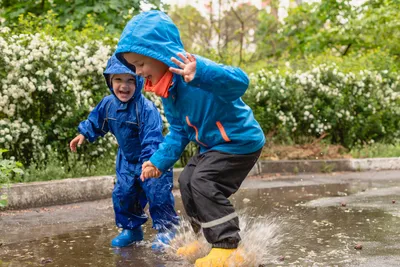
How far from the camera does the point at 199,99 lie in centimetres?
381

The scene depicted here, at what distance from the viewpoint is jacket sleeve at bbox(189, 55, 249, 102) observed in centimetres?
343

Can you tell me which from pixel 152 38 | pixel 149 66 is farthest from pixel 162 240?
pixel 152 38

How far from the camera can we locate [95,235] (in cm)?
510

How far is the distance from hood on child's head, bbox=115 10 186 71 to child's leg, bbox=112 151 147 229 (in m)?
1.23

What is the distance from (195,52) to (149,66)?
7970 millimetres

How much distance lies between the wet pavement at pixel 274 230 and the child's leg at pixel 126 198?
0.18 m

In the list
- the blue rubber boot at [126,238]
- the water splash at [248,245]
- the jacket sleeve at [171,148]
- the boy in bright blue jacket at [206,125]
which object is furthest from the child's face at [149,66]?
the blue rubber boot at [126,238]

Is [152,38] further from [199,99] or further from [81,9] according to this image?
[81,9]

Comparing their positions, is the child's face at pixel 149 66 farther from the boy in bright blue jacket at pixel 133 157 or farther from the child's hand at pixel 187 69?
the boy in bright blue jacket at pixel 133 157

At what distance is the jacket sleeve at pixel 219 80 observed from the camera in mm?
3426

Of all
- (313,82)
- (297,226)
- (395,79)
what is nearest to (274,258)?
(297,226)

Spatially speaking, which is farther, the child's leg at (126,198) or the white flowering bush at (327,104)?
the white flowering bush at (327,104)

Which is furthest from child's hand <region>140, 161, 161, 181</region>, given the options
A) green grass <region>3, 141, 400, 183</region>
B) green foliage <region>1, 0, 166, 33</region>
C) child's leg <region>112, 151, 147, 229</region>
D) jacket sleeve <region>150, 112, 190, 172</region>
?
green foliage <region>1, 0, 166, 33</region>

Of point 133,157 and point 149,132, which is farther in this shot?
point 133,157
